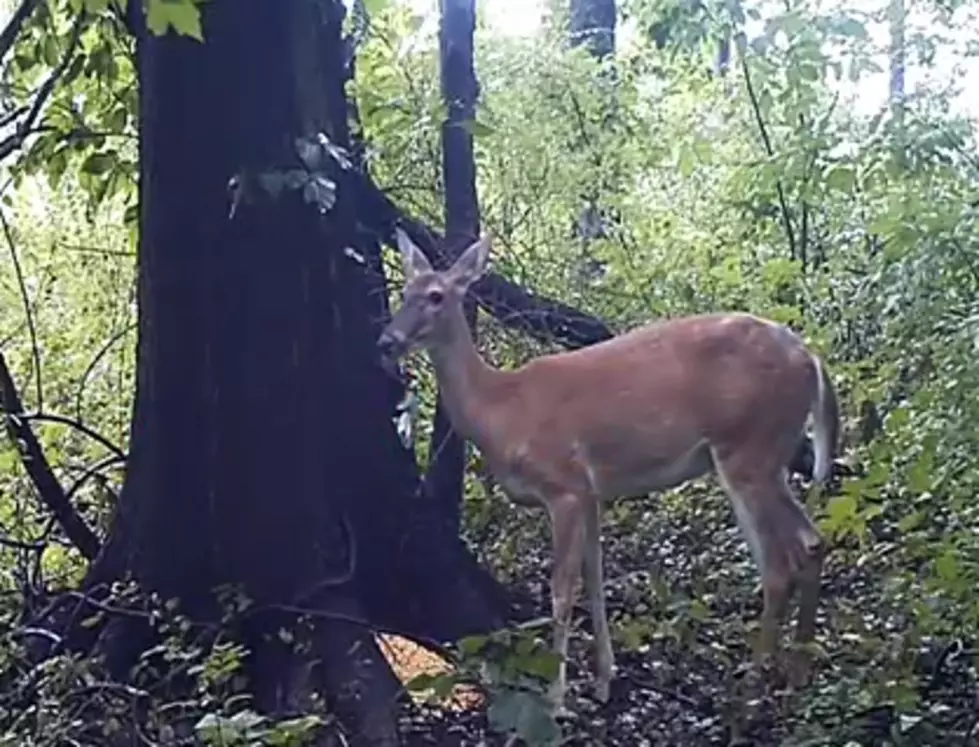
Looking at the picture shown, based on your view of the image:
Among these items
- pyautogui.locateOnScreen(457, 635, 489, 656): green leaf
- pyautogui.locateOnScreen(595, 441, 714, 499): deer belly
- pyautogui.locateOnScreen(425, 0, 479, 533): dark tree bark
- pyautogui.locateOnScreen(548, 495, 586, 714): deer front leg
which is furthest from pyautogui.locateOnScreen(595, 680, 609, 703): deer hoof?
pyautogui.locateOnScreen(457, 635, 489, 656): green leaf

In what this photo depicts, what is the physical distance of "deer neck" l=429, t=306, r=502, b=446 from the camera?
522cm

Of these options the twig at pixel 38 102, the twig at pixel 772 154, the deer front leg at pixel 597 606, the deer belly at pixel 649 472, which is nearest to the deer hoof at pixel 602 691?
the deer front leg at pixel 597 606

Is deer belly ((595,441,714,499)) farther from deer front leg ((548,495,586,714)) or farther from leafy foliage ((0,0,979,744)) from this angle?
leafy foliage ((0,0,979,744))

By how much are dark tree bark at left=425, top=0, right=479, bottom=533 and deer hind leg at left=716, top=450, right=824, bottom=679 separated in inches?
31.9

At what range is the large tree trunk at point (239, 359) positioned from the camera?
4.67m

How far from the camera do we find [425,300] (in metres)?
5.12

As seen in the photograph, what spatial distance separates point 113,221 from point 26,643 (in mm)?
4293

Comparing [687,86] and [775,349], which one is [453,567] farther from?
[687,86]

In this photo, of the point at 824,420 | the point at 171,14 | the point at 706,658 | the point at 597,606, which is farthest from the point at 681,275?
the point at 171,14

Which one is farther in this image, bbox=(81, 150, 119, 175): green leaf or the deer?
bbox=(81, 150, 119, 175): green leaf

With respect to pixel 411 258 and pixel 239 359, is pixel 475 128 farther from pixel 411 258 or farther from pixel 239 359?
pixel 239 359

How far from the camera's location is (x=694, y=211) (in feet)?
29.3

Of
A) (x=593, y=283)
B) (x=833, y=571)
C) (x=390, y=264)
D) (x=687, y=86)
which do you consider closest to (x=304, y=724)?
(x=833, y=571)

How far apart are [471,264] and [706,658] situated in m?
1.27
